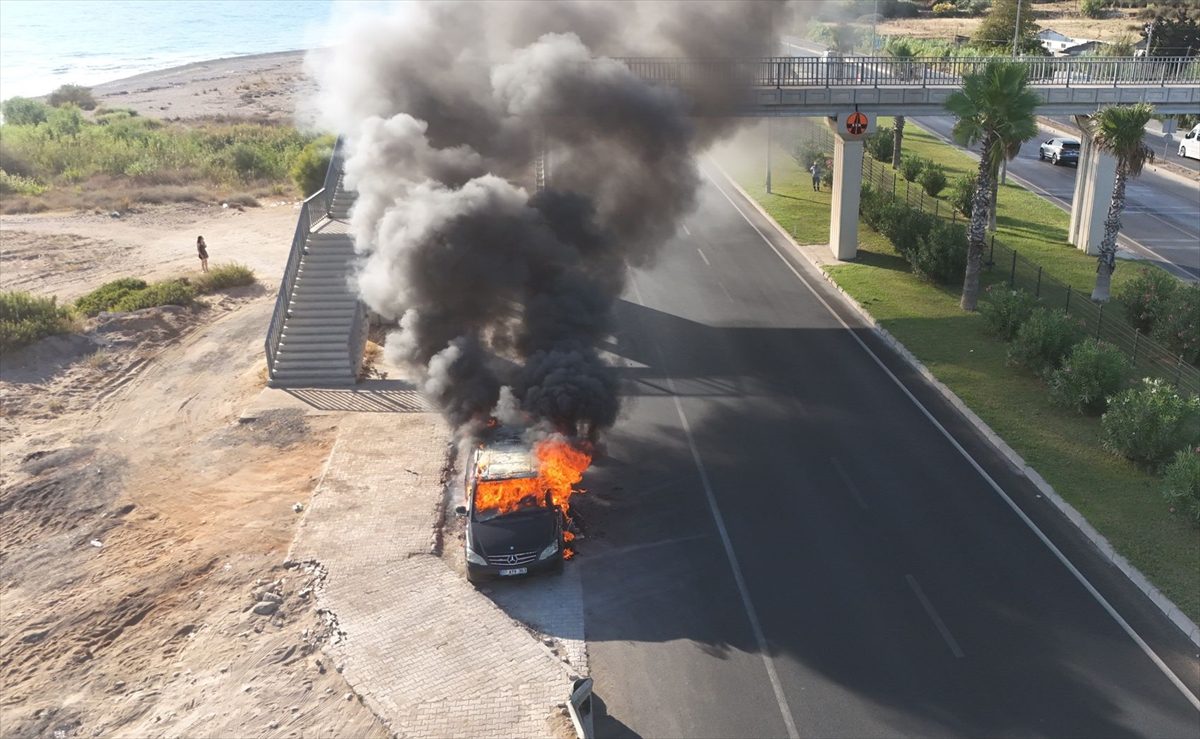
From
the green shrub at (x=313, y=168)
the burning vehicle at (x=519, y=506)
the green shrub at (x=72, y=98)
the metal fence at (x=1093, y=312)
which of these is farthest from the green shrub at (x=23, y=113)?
the burning vehicle at (x=519, y=506)

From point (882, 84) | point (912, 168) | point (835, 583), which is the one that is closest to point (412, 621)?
point (835, 583)

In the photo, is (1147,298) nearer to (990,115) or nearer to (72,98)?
(990,115)

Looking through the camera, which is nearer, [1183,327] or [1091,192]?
[1183,327]

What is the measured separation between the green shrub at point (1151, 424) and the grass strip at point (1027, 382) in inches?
16.6

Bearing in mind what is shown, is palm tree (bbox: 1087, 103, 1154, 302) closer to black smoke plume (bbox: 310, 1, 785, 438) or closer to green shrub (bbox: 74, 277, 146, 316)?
black smoke plume (bbox: 310, 1, 785, 438)

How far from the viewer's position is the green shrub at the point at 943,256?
2886 centimetres

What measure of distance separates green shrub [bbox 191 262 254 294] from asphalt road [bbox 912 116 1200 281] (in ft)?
96.7

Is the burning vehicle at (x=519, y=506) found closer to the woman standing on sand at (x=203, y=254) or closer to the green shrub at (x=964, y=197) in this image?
the woman standing on sand at (x=203, y=254)

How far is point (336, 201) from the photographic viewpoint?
27953mm

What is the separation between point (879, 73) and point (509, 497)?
2096 centimetres

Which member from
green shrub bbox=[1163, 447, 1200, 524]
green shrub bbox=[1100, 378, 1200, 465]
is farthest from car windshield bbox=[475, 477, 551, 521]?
green shrub bbox=[1100, 378, 1200, 465]

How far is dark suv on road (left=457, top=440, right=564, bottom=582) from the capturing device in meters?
14.6

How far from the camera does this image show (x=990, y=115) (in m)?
25.2

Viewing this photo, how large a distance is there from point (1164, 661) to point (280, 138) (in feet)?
A: 179
